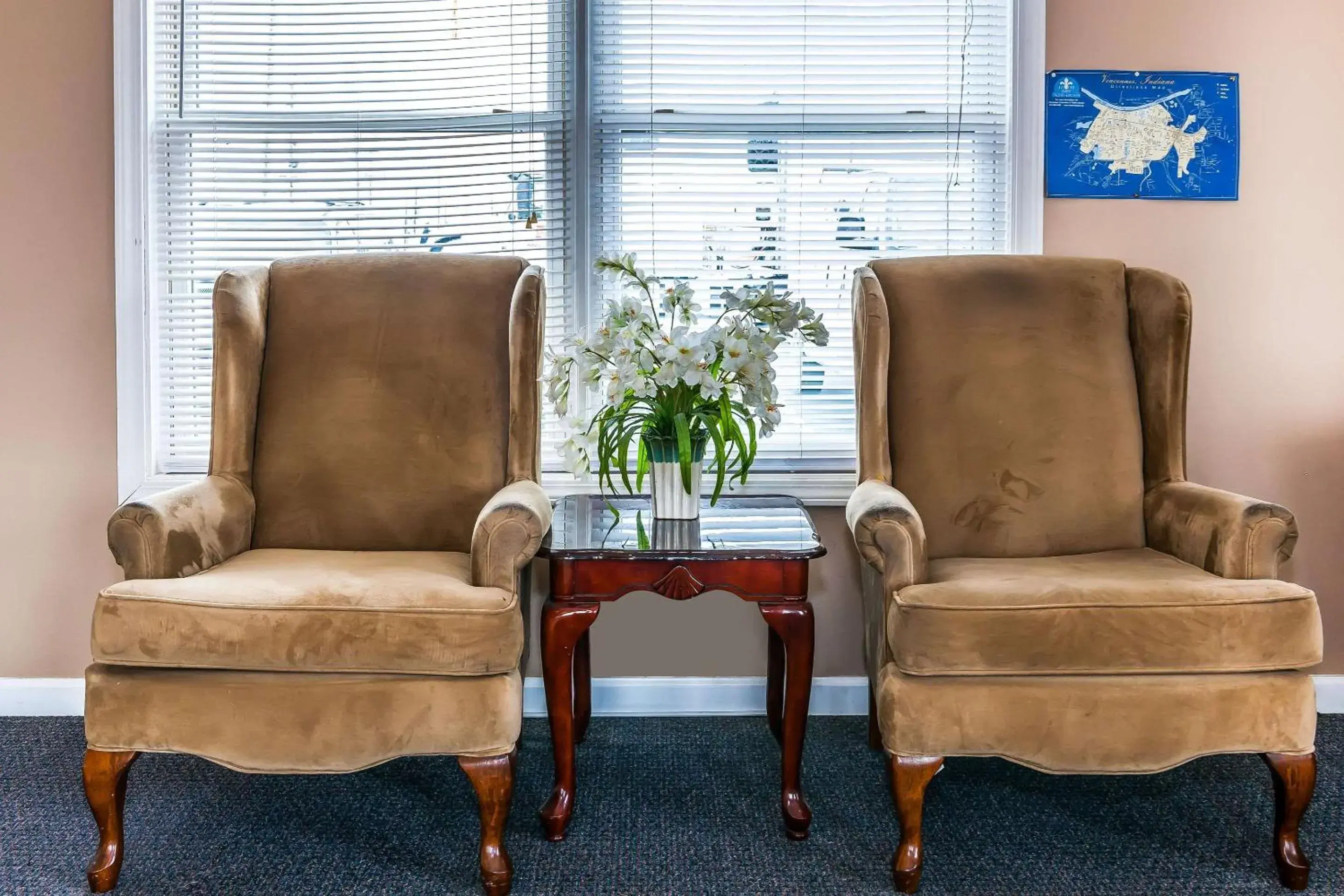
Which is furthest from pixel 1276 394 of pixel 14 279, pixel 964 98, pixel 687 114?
pixel 14 279

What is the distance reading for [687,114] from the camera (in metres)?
2.43

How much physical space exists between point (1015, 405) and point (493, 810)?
1380mm

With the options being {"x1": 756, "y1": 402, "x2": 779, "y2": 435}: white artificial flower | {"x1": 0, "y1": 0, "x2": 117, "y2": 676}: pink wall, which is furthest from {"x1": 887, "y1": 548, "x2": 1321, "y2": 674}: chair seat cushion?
{"x1": 0, "y1": 0, "x2": 117, "y2": 676}: pink wall

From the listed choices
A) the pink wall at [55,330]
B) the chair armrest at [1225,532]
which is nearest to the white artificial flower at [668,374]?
the chair armrest at [1225,532]

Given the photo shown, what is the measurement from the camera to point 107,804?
1.58 meters

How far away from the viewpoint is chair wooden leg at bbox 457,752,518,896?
61.4 inches

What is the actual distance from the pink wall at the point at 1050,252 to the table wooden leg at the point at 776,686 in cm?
22

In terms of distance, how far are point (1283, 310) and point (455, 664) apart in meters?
2.24

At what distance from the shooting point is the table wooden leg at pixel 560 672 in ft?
5.62

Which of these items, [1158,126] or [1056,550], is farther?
[1158,126]

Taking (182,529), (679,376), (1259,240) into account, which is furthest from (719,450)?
(1259,240)

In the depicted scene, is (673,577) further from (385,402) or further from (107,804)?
(107,804)

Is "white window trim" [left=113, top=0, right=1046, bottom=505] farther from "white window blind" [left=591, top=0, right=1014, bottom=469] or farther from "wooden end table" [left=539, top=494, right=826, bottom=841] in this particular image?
"wooden end table" [left=539, top=494, right=826, bottom=841]

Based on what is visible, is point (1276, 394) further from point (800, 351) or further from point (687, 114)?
point (687, 114)
